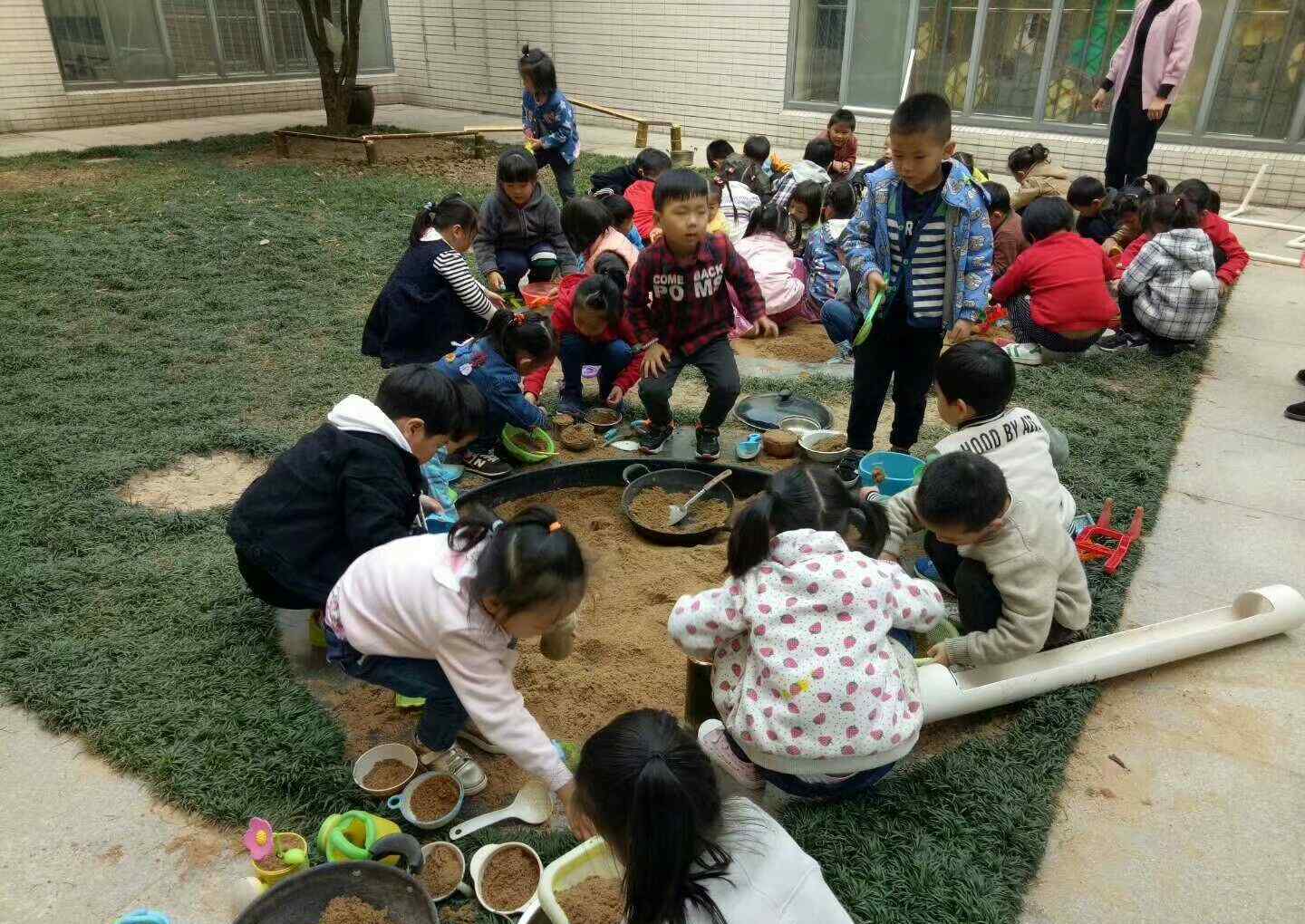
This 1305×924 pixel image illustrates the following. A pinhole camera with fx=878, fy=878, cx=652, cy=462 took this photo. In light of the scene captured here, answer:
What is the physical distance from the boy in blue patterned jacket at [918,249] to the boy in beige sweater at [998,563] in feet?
3.70

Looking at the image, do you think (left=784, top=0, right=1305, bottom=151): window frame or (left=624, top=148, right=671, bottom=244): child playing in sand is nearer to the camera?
(left=624, top=148, right=671, bottom=244): child playing in sand

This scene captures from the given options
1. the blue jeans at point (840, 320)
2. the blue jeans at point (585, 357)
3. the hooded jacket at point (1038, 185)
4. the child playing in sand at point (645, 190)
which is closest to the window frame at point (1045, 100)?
the hooded jacket at point (1038, 185)

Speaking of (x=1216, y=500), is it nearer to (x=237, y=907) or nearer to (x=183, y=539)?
(x=237, y=907)

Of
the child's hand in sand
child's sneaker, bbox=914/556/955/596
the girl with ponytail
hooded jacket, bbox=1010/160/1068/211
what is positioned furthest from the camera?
hooded jacket, bbox=1010/160/1068/211

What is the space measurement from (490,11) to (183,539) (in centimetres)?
1281

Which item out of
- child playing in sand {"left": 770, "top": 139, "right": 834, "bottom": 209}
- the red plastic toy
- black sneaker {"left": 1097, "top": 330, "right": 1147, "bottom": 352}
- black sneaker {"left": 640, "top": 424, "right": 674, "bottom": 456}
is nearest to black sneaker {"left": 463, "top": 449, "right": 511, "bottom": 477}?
black sneaker {"left": 640, "top": 424, "right": 674, "bottom": 456}

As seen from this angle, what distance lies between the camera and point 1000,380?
297cm

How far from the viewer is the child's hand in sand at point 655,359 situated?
409 centimetres

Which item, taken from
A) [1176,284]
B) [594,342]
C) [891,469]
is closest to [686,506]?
[891,469]

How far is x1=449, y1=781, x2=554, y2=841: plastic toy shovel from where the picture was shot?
229 centimetres

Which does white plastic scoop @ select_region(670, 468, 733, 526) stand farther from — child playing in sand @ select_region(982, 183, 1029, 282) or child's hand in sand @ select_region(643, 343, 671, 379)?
child playing in sand @ select_region(982, 183, 1029, 282)

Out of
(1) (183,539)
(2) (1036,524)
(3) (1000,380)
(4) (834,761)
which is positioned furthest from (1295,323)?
(1) (183,539)

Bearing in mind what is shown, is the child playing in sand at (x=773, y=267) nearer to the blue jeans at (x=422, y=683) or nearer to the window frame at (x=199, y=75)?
the blue jeans at (x=422, y=683)

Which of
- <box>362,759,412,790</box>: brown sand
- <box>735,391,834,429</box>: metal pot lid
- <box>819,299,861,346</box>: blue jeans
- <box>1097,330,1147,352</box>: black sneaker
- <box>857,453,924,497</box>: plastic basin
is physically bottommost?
<box>362,759,412,790</box>: brown sand
